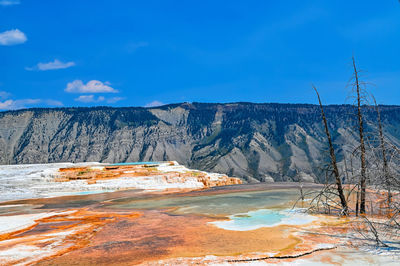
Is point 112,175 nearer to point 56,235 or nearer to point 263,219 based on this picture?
point 56,235

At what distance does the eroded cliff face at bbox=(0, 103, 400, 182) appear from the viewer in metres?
113

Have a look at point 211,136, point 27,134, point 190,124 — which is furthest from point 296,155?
point 27,134

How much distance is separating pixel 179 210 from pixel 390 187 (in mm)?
9007

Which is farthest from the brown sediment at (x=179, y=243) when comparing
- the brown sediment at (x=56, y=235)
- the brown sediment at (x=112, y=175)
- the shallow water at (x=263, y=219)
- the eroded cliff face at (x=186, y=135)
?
the eroded cliff face at (x=186, y=135)

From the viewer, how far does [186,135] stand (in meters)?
143

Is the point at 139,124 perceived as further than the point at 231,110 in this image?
No

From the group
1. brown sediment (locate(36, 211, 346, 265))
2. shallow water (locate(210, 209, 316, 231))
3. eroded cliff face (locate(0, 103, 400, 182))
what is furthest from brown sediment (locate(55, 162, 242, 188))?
eroded cliff face (locate(0, 103, 400, 182))

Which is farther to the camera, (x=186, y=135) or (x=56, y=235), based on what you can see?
(x=186, y=135)

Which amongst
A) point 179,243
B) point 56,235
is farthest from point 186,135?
point 179,243

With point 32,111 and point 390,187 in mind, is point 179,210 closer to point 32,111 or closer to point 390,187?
point 390,187

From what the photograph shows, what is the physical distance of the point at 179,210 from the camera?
14289mm

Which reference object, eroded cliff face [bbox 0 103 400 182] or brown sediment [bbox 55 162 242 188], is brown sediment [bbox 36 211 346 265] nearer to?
brown sediment [bbox 55 162 242 188]

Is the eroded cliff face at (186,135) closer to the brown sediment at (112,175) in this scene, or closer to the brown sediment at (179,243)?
the brown sediment at (112,175)

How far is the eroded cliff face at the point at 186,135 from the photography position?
370 ft
